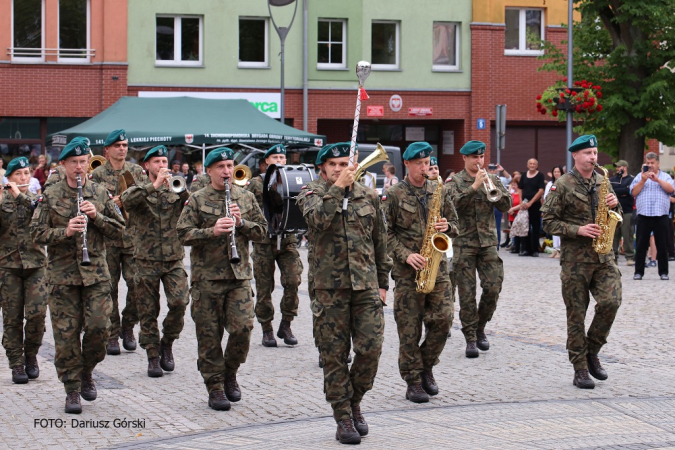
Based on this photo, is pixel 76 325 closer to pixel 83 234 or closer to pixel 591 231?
pixel 83 234

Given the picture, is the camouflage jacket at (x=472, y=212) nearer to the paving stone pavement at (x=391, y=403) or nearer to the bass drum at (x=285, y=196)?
the paving stone pavement at (x=391, y=403)

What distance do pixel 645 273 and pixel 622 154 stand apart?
7.91 meters

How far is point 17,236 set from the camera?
32.7 feet

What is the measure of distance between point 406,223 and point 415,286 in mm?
510

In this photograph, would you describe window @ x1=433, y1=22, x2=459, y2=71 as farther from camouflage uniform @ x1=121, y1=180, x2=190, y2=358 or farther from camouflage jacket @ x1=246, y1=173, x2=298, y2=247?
camouflage uniform @ x1=121, y1=180, x2=190, y2=358

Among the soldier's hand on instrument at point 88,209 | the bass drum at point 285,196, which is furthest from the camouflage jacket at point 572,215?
the soldier's hand on instrument at point 88,209

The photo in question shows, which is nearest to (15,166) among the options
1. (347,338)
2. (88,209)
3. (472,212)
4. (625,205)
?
(88,209)

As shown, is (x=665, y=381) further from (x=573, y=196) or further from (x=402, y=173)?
(x=402, y=173)

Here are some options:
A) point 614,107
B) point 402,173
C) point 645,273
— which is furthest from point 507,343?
point 402,173

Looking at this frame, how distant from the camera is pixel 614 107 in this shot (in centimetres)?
2656

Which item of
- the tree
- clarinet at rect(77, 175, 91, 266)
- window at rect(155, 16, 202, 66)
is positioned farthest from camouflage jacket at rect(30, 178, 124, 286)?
window at rect(155, 16, 202, 66)

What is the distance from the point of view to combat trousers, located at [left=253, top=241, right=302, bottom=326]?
1184cm

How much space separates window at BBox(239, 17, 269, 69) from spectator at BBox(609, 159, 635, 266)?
16.4 meters

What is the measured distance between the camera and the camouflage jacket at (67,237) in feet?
28.5
